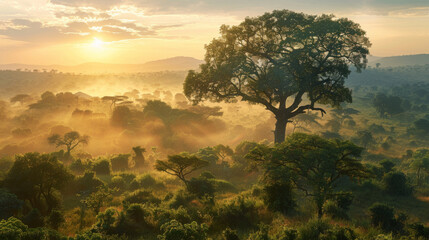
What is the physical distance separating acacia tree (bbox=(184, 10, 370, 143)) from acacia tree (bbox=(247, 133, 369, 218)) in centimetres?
960

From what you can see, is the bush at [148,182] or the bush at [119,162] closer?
the bush at [148,182]

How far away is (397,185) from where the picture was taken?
21.0 metres

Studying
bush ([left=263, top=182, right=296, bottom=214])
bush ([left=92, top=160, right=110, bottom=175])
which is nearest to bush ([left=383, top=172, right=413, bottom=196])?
bush ([left=263, top=182, right=296, bottom=214])

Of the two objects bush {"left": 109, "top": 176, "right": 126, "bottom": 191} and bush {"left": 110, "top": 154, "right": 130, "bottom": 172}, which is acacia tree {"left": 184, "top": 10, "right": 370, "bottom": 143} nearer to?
bush {"left": 109, "top": 176, "right": 126, "bottom": 191}

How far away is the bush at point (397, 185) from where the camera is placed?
20984 mm

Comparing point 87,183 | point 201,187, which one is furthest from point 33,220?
point 201,187

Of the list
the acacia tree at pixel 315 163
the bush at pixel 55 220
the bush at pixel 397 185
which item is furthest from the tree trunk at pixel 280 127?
the bush at pixel 55 220

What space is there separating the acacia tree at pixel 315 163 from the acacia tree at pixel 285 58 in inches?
378

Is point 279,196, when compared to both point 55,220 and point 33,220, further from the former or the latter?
point 33,220

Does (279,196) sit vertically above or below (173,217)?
above

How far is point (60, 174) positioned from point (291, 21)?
22.3m

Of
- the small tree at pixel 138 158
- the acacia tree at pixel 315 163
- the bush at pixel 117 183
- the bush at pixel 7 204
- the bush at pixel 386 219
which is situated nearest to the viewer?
the acacia tree at pixel 315 163

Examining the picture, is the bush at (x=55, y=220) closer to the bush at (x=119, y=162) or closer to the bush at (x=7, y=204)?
the bush at (x=7, y=204)

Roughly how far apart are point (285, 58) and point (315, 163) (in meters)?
11.9
